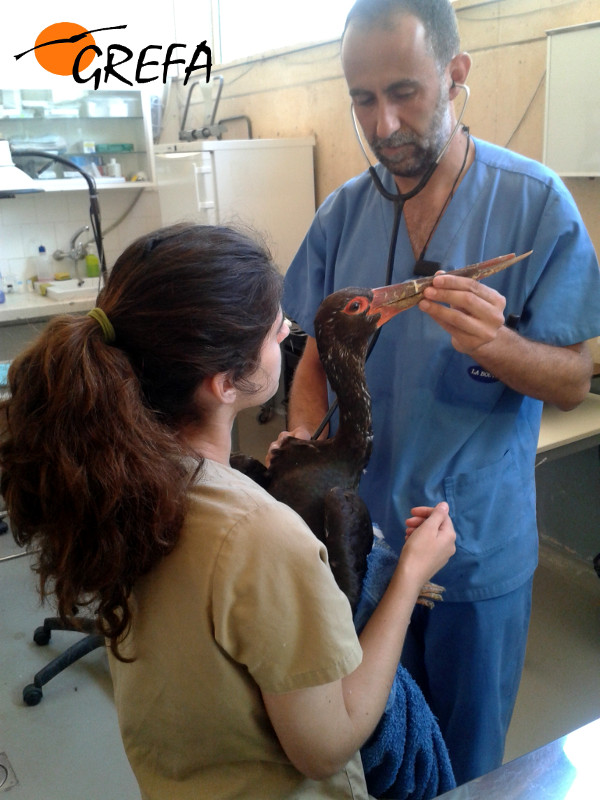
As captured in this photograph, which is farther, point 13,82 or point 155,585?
point 13,82

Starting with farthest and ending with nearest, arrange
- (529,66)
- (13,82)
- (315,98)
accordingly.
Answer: (13,82) → (315,98) → (529,66)

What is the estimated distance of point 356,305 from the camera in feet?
2.97

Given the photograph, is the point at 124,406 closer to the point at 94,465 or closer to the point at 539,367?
the point at 94,465

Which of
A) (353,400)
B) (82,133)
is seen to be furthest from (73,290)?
(353,400)

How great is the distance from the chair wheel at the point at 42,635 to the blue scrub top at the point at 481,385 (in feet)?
5.30

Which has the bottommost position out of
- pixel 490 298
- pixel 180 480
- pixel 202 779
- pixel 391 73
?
pixel 202 779

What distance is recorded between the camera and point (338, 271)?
1247mm

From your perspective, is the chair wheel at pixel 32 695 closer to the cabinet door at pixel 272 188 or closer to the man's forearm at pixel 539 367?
the man's forearm at pixel 539 367

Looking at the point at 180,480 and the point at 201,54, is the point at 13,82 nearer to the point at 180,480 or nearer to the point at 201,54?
the point at 201,54

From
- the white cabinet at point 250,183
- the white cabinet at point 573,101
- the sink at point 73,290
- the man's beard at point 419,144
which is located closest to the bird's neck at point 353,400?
the man's beard at point 419,144

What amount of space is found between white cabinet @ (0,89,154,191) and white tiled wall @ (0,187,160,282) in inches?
7.4

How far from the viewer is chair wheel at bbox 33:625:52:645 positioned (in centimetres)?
234

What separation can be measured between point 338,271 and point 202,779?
825 millimetres

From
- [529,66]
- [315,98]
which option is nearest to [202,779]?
[529,66]
